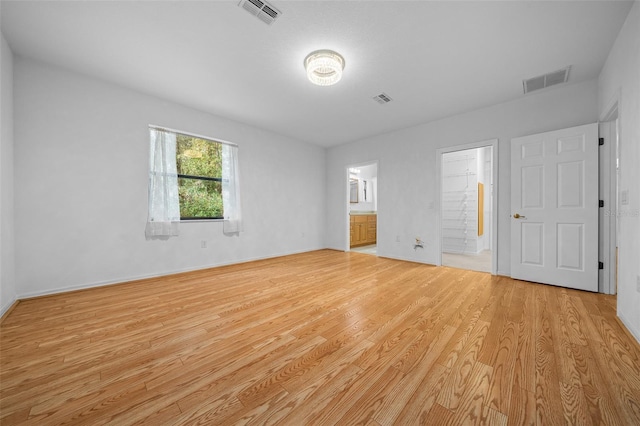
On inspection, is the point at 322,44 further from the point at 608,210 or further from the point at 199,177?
the point at 608,210

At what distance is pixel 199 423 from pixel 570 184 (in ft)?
14.6

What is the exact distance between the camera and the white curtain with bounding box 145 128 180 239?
136 inches

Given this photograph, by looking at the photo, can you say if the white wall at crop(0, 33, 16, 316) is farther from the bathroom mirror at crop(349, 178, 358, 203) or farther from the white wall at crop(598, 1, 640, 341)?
the bathroom mirror at crop(349, 178, 358, 203)

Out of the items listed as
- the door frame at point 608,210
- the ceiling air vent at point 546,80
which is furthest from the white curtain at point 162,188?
the door frame at point 608,210

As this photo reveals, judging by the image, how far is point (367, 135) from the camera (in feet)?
17.2

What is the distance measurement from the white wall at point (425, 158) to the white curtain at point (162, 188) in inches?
144

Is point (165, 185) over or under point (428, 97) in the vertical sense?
under

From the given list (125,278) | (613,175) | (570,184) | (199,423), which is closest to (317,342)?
(199,423)

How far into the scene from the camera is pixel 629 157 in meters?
2.01

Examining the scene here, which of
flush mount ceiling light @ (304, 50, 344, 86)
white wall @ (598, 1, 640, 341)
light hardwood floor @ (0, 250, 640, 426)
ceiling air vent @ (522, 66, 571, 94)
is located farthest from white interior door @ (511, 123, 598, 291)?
flush mount ceiling light @ (304, 50, 344, 86)

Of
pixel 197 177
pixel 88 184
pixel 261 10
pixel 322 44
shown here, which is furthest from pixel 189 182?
pixel 322 44

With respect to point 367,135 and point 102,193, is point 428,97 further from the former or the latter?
point 102,193

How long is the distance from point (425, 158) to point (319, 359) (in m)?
4.05

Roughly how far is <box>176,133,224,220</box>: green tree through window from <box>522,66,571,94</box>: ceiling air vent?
4.78 meters
